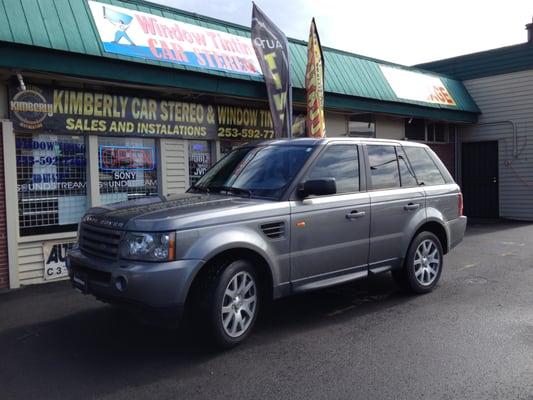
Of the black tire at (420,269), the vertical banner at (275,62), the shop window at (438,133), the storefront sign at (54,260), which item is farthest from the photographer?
the shop window at (438,133)

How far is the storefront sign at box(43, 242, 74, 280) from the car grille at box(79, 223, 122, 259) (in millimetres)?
3043

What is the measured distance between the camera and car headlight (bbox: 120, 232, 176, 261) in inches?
157

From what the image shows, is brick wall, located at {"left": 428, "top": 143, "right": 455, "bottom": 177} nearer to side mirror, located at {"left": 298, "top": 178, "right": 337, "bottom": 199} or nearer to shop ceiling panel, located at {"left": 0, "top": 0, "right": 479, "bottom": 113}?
shop ceiling panel, located at {"left": 0, "top": 0, "right": 479, "bottom": 113}

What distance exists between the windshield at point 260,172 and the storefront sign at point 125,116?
3.00 metres

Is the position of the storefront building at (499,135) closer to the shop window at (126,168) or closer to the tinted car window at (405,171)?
the tinted car window at (405,171)

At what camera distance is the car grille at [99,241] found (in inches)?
165

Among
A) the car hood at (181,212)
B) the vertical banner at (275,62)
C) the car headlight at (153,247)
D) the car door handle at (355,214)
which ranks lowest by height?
the car headlight at (153,247)

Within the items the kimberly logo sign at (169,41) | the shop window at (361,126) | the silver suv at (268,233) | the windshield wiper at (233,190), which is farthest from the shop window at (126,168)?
the shop window at (361,126)

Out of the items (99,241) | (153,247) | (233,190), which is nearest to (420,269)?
(233,190)

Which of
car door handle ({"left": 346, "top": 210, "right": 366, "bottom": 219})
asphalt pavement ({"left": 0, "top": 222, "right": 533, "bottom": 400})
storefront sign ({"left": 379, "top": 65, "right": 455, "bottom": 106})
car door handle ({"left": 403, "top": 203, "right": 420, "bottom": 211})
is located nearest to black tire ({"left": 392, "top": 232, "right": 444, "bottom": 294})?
asphalt pavement ({"left": 0, "top": 222, "right": 533, "bottom": 400})

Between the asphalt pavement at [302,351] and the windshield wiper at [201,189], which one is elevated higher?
the windshield wiper at [201,189]

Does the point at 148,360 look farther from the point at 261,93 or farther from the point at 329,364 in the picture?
the point at 261,93

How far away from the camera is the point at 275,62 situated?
9.24 m

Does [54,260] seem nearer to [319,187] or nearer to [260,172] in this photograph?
[260,172]
